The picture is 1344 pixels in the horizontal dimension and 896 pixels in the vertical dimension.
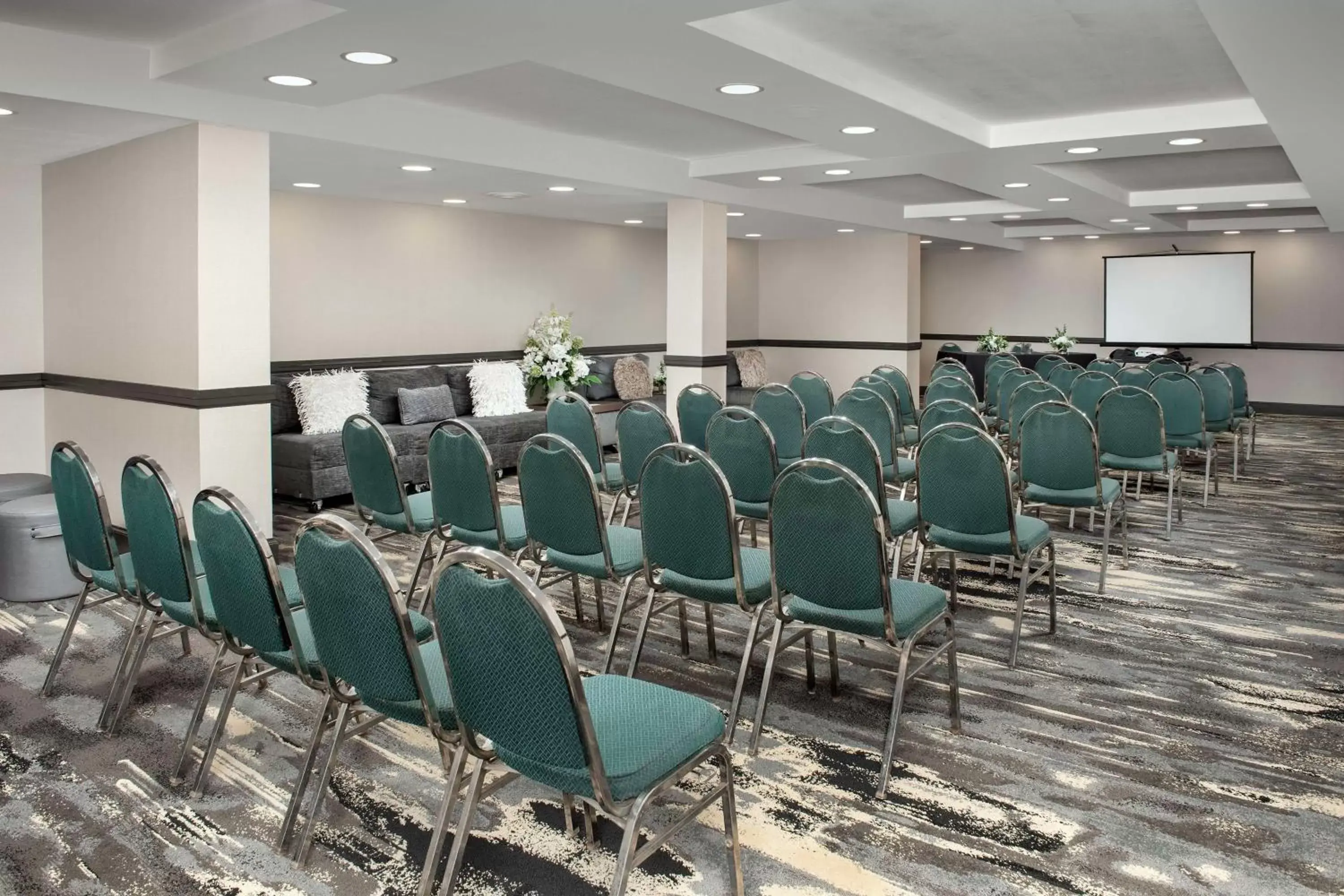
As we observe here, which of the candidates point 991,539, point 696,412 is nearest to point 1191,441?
point 696,412

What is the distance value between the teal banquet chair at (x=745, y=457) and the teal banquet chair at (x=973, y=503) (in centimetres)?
77

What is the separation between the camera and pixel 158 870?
2.70 metres

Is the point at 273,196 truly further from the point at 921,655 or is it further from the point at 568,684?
the point at 568,684

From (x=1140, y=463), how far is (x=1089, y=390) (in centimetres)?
175

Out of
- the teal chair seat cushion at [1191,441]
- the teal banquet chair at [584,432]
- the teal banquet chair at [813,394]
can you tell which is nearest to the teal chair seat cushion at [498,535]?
the teal banquet chair at [584,432]

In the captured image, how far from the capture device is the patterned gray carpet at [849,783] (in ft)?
8.84

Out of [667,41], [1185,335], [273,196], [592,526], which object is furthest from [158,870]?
[1185,335]

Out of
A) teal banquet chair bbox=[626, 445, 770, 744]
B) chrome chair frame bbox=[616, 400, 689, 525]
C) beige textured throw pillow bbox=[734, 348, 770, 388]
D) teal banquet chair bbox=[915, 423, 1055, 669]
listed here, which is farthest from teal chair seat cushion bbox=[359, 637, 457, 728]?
beige textured throw pillow bbox=[734, 348, 770, 388]

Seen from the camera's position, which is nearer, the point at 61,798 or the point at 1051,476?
the point at 61,798

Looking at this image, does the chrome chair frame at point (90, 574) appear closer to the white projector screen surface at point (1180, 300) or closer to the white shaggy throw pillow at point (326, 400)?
the white shaggy throw pillow at point (326, 400)

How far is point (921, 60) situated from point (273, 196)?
548 centimetres

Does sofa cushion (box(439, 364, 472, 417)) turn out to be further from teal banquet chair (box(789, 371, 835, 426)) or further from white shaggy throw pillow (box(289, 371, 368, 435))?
teal banquet chair (box(789, 371, 835, 426))

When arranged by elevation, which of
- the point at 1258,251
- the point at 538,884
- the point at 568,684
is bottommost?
the point at 538,884

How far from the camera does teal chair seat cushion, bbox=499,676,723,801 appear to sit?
2.22 meters
